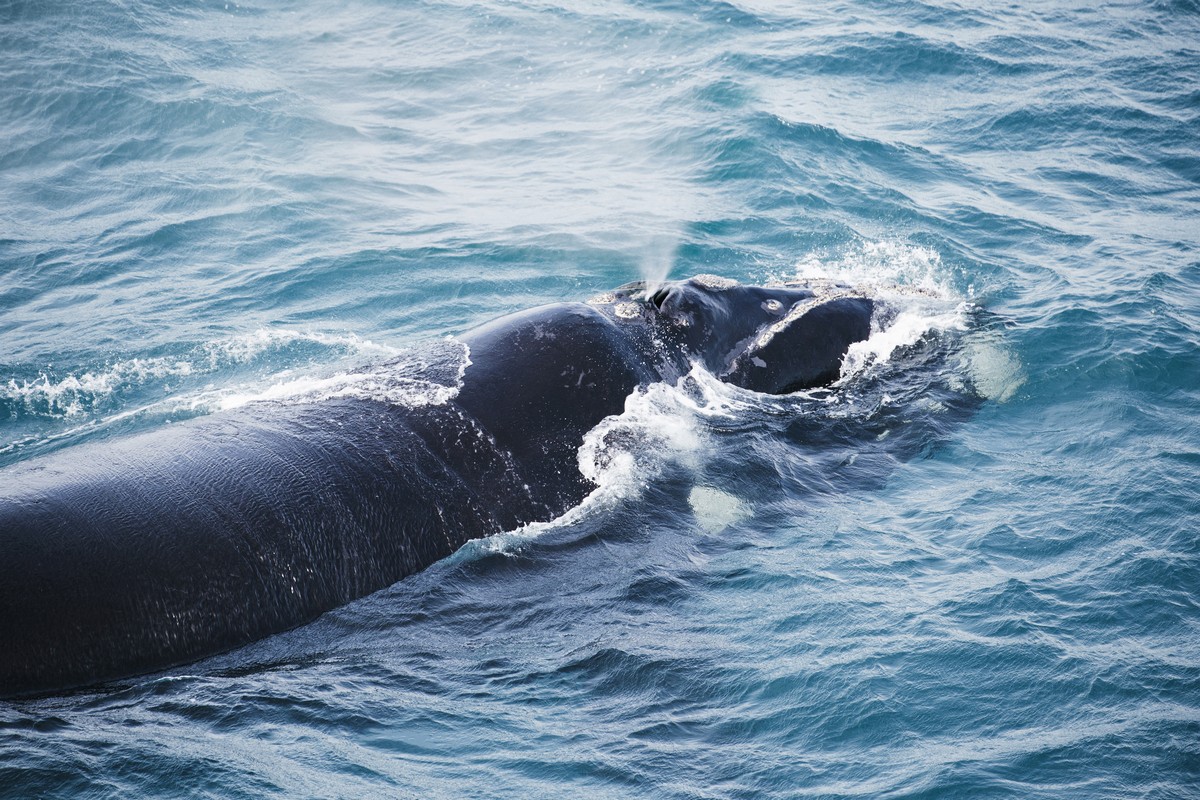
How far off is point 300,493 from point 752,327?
5.83 metres

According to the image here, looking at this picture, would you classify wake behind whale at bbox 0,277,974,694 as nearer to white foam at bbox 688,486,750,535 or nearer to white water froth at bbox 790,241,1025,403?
white foam at bbox 688,486,750,535

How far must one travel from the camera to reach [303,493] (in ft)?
30.7

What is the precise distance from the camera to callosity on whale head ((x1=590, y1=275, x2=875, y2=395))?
1241 cm

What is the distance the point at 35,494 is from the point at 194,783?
298 centimetres

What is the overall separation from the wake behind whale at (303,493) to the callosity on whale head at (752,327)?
0.12 ft

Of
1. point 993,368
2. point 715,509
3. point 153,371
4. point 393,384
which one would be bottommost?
point 715,509

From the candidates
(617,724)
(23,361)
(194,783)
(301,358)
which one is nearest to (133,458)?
(194,783)

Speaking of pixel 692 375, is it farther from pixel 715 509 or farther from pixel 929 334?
pixel 929 334

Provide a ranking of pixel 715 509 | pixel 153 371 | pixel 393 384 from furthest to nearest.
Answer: pixel 153 371 → pixel 715 509 → pixel 393 384

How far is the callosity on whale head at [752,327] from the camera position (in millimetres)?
12406

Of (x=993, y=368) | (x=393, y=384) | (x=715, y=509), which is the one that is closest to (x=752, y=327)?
(x=715, y=509)

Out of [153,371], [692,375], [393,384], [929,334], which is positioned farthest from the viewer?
[153,371]

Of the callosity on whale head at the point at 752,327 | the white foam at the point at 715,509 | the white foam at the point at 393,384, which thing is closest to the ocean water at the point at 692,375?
the white foam at the point at 715,509

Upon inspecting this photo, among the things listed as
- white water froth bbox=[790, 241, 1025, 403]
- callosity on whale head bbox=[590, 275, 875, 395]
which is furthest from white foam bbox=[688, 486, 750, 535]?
white water froth bbox=[790, 241, 1025, 403]
